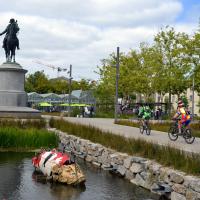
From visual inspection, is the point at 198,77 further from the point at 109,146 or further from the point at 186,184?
the point at 186,184

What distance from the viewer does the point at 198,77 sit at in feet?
131

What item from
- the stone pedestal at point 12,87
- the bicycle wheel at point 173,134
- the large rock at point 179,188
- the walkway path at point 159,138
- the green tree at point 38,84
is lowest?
the large rock at point 179,188

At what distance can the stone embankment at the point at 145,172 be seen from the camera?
32.4 feet

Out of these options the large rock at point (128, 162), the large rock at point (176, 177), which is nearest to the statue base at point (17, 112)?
the large rock at point (128, 162)

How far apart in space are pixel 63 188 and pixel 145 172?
7.67ft

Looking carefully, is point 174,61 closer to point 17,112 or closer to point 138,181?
point 17,112

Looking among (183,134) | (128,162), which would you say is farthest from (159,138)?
(128,162)

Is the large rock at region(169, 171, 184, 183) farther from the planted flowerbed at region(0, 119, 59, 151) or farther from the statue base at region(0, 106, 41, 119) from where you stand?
the statue base at region(0, 106, 41, 119)

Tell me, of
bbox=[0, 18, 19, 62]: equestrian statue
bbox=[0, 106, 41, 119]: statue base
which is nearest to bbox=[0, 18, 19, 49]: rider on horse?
bbox=[0, 18, 19, 62]: equestrian statue

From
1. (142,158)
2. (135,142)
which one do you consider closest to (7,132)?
(135,142)

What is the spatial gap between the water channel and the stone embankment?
10.7 inches

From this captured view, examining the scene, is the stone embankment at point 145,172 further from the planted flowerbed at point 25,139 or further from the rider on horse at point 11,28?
the rider on horse at point 11,28

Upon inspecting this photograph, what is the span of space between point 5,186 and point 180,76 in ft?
118

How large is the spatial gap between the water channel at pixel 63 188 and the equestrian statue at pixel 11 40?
647 inches
